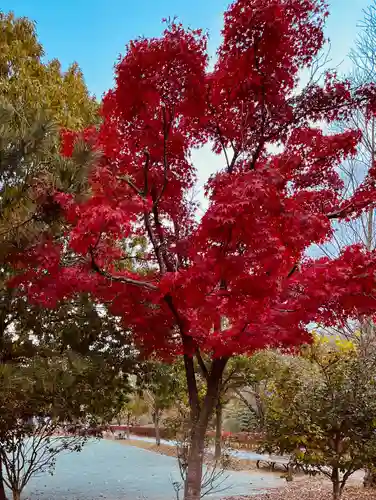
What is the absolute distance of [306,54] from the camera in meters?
5.34

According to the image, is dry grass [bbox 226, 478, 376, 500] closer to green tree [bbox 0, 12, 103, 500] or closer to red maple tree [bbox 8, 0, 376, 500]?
green tree [bbox 0, 12, 103, 500]

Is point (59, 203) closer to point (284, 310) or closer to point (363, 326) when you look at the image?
point (284, 310)

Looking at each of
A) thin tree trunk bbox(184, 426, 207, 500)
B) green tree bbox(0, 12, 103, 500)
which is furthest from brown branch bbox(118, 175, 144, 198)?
thin tree trunk bbox(184, 426, 207, 500)

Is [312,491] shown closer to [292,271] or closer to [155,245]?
[292,271]

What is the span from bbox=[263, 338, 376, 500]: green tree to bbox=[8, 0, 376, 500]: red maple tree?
7.76ft

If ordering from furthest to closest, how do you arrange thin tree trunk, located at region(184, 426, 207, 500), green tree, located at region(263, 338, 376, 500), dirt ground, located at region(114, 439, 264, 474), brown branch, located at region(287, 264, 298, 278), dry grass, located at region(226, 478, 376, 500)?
dirt ground, located at region(114, 439, 264, 474)
dry grass, located at region(226, 478, 376, 500)
green tree, located at region(263, 338, 376, 500)
thin tree trunk, located at region(184, 426, 207, 500)
brown branch, located at region(287, 264, 298, 278)

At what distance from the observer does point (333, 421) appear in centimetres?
713

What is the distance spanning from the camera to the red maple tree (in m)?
4.65

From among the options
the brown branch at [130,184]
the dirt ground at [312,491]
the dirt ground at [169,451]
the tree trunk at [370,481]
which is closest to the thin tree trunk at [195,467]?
the brown branch at [130,184]

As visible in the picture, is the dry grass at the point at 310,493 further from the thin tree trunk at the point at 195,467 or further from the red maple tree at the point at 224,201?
the red maple tree at the point at 224,201

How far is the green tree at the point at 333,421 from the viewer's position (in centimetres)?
710

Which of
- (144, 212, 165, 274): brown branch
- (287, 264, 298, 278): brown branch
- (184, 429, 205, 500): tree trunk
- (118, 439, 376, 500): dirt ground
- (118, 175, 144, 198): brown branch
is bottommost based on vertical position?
(118, 439, 376, 500): dirt ground

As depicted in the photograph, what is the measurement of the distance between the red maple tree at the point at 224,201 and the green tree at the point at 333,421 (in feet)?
7.76

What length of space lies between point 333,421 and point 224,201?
14.5 ft
